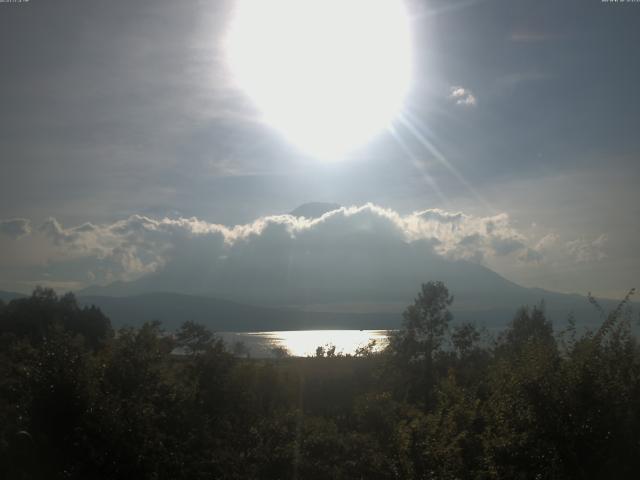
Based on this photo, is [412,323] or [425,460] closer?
[425,460]

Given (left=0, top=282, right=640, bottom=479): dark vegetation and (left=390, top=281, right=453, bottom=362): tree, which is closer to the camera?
(left=0, top=282, right=640, bottom=479): dark vegetation

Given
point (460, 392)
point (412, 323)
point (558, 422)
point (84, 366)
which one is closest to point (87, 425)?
point (84, 366)

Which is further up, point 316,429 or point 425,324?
point 425,324

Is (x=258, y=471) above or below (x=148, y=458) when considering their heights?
below

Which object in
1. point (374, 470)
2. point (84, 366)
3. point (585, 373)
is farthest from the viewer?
point (374, 470)

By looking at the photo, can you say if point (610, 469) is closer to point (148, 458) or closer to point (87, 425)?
point (148, 458)

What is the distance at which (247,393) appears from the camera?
27.9 meters

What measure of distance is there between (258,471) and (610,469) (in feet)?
40.7

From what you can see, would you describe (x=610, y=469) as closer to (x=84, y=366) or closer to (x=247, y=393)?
(x=84, y=366)

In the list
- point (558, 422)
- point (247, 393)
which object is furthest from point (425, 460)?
point (247, 393)

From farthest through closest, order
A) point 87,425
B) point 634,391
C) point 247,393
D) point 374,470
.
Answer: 1. point 247,393
2. point 374,470
3. point 87,425
4. point 634,391

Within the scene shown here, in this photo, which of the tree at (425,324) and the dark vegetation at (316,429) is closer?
the dark vegetation at (316,429)

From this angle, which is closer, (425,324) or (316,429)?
(316,429)

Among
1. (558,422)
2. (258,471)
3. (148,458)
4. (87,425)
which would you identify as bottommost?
(258,471)
